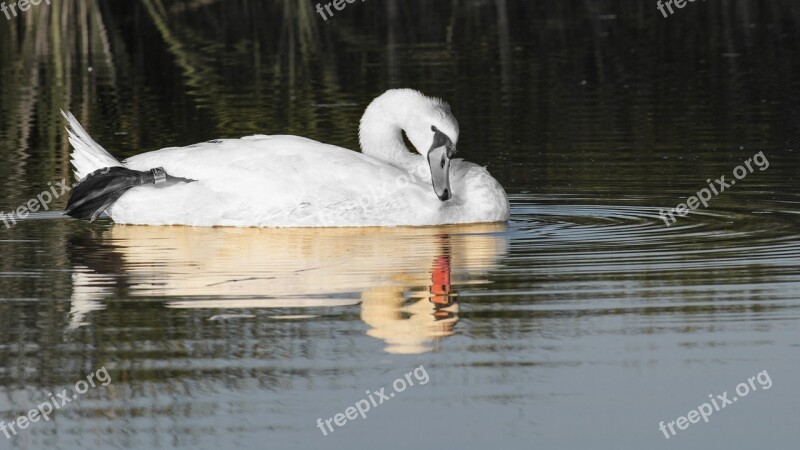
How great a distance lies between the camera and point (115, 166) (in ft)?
41.4

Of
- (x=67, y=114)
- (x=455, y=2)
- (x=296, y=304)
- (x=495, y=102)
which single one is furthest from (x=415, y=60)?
(x=296, y=304)

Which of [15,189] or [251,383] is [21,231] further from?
[251,383]

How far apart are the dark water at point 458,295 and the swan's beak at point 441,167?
0.32 meters

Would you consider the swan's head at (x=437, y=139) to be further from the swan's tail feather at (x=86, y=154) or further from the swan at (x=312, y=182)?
the swan's tail feather at (x=86, y=154)

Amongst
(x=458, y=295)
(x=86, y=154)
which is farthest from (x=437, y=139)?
(x=458, y=295)

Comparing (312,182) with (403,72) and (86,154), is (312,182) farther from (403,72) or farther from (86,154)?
(403,72)

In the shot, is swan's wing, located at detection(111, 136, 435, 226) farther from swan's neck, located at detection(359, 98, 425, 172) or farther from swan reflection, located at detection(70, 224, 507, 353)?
swan's neck, located at detection(359, 98, 425, 172)

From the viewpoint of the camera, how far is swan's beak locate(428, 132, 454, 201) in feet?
39.0

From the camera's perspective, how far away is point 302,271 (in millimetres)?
10164

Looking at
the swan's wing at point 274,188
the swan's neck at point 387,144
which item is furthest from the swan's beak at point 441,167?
the swan's neck at point 387,144

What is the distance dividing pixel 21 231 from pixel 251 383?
5.30 meters

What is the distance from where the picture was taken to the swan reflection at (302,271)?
875 centimetres

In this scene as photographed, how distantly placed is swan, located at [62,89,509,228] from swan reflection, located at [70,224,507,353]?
0.38 ft

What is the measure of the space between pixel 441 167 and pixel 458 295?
9.15 ft
